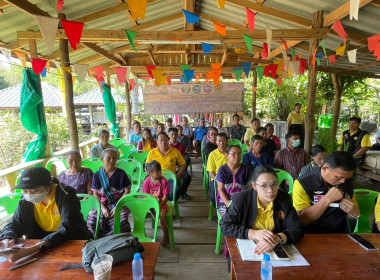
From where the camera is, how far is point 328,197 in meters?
1.64

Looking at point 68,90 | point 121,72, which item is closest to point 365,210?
point 68,90

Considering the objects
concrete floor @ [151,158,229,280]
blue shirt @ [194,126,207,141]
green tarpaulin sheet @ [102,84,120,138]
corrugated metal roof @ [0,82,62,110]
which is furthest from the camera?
corrugated metal roof @ [0,82,62,110]

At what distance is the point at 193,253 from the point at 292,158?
1.93 metres

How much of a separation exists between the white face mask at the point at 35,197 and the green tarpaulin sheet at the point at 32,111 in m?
2.45

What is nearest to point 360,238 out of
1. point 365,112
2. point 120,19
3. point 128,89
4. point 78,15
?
point 78,15

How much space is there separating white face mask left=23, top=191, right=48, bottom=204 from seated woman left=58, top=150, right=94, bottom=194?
1065 mm

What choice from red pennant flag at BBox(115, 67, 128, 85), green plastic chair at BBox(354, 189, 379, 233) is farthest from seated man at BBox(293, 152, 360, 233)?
red pennant flag at BBox(115, 67, 128, 85)

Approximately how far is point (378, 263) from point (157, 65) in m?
7.42

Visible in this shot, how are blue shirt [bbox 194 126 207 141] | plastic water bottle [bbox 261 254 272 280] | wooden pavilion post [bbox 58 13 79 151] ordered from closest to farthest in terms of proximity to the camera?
plastic water bottle [bbox 261 254 272 280], wooden pavilion post [bbox 58 13 79 151], blue shirt [bbox 194 126 207 141]

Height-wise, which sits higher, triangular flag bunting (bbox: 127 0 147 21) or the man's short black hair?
triangular flag bunting (bbox: 127 0 147 21)

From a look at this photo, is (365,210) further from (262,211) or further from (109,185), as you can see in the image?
(109,185)

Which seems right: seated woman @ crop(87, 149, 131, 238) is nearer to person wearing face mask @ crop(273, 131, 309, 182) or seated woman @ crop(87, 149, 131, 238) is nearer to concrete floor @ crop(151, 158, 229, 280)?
concrete floor @ crop(151, 158, 229, 280)

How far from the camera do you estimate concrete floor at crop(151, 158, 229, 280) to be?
2.19 m

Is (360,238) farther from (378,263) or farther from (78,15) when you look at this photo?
(78,15)
